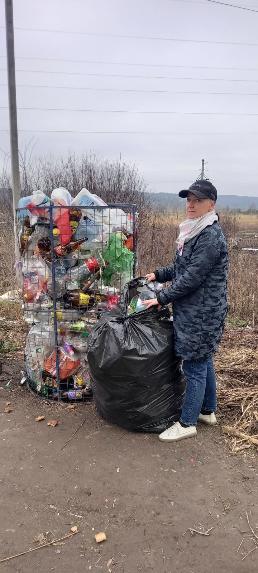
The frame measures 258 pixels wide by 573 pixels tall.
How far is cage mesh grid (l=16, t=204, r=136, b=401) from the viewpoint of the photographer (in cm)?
320

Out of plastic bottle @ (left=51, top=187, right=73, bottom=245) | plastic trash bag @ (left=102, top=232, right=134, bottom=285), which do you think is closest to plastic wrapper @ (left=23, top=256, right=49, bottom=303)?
plastic bottle @ (left=51, top=187, right=73, bottom=245)

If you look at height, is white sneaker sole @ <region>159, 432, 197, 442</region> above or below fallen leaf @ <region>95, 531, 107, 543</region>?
above

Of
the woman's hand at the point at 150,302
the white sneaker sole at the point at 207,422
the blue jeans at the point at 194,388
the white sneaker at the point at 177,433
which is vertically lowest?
the white sneaker sole at the point at 207,422

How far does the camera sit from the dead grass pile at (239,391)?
3014 millimetres

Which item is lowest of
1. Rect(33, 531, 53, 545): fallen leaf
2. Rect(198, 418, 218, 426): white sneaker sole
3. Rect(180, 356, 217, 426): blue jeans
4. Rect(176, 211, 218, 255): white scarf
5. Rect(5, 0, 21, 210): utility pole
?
Rect(33, 531, 53, 545): fallen leaf

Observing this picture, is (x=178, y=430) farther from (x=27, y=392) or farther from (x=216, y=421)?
(x=27, y=392)

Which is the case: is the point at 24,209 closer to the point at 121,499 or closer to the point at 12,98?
the point at 121,499

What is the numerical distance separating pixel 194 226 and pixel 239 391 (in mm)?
1493

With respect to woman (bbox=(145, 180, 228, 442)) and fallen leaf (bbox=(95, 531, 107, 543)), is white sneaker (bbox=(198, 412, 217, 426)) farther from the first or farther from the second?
fallen leaf (bbox=(95, 531, 107, 543))

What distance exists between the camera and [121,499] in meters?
2.40

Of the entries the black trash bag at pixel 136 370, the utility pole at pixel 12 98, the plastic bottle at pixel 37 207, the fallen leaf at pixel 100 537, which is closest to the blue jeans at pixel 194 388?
the black trash bag at pixel 136 370

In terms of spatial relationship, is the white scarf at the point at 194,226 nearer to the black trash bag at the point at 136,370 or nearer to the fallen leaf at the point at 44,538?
the black trash bag at the point at 136,370

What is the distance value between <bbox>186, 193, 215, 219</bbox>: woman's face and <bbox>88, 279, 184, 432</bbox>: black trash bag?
0.69 m

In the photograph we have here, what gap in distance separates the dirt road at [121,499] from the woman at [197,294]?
0.91 ft
